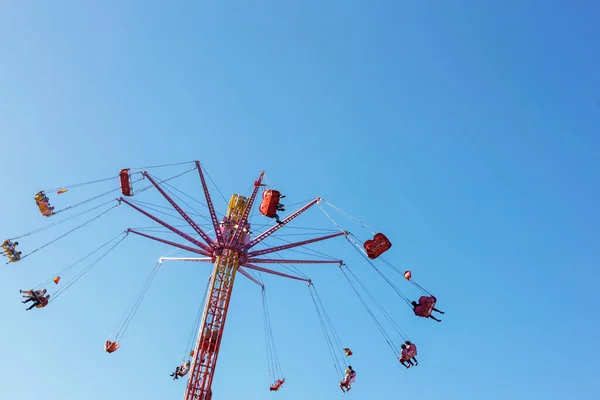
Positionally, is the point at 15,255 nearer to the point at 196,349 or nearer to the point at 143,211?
the point at 143,211

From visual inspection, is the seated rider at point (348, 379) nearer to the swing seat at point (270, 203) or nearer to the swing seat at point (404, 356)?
the swing seat at point (404, 356)

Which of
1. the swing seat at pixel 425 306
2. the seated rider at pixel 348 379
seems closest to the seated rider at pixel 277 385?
the seated rider at pixel 348 379

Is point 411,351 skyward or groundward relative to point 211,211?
groundward

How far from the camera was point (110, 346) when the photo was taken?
1177 inches

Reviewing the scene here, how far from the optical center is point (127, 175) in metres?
29.0

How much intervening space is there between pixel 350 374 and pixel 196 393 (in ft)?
33.8

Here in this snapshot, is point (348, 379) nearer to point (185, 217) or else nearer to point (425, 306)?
point (425, 306)

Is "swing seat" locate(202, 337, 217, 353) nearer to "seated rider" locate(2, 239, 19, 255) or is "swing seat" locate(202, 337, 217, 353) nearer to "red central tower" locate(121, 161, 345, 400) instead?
"red central tower" locate(121, 161, 345, 400)

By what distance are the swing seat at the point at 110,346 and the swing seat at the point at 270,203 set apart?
43.5 ft

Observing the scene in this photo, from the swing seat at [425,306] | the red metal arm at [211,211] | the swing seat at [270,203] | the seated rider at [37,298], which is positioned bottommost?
the swing seat at [425,306]

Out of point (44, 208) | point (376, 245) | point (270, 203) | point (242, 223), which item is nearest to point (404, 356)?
point (376, 245)

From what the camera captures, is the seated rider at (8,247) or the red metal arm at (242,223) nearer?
the seated rider at (8,247)

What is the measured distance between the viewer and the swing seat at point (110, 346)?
29794 millimetres

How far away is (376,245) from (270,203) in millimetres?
7095
